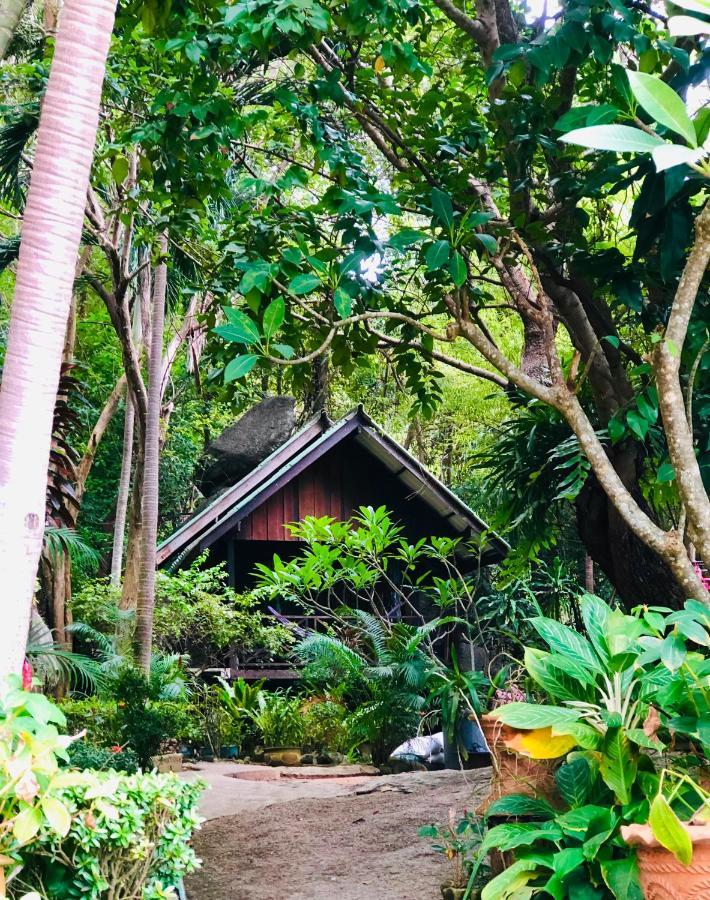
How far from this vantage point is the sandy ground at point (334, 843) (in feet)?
16.5

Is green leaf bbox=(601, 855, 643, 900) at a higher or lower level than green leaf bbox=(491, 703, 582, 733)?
lower

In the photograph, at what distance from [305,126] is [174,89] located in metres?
0.73

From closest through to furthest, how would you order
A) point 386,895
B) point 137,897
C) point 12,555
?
1. point 12,555
2. point 137,897
3. point 386,895

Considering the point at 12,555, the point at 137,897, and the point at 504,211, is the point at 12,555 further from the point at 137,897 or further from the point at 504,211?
the point at 504,211

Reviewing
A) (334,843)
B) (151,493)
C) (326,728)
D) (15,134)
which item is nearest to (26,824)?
(334,843)

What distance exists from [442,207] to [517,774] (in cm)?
243

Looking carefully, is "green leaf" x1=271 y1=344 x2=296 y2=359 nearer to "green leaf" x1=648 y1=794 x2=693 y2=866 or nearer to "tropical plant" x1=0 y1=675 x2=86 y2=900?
"tropical plant" x1=0 y1=675 x2=86 y2=900

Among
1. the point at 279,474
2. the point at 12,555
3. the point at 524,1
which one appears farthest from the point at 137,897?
the point at 279,474

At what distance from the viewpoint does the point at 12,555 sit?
2.92 m

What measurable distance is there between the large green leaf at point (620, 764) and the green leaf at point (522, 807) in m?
0.45

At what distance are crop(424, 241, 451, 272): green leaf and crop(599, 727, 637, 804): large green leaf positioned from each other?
1.94 metres

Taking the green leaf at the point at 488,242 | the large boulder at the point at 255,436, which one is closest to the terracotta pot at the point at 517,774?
the green leaf at the point at 488,242

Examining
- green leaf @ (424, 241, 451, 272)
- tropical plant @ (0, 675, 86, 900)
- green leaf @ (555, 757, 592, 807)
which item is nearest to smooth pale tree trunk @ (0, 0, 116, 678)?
tropical plant @ (0, 675, 86, 900)

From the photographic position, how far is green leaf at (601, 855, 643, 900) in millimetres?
2828
